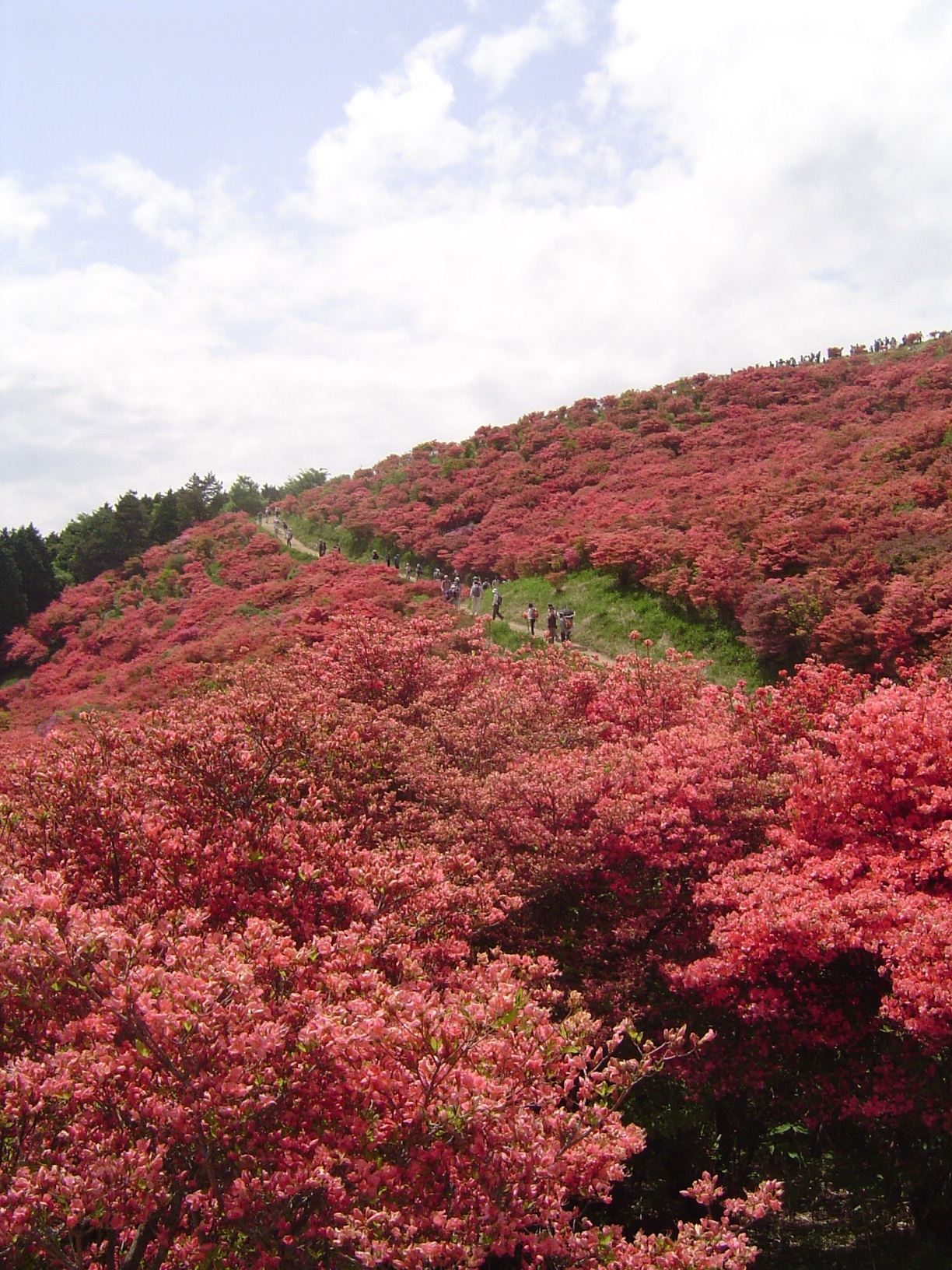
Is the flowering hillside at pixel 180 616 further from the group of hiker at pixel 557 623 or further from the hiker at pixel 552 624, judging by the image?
the hiker at pixel 552 624

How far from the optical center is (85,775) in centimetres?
675

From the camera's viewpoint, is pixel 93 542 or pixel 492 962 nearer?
pixel 492 962

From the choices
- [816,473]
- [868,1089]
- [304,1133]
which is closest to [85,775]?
[304,1133]

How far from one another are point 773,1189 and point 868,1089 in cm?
258

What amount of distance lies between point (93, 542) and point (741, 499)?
111ft

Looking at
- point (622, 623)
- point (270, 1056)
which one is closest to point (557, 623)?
point (622, 623)

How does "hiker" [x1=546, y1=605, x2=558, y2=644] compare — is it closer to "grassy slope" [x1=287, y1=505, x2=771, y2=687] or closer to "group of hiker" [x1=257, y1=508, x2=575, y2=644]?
"group of hiker" [x1=257, y1=508, x2=575, y2=644]

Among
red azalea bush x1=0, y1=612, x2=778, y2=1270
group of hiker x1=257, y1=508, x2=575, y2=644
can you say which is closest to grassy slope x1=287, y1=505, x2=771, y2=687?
group of hiker x1=257, y1=508, x2=575, y2=644

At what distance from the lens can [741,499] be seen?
22672 mm

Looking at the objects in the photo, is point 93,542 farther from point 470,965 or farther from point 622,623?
point 470,965

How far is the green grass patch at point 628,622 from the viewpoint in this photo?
1695 centimetres

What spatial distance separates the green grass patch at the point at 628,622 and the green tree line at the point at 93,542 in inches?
1037

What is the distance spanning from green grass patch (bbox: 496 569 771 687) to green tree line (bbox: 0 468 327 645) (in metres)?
26.3

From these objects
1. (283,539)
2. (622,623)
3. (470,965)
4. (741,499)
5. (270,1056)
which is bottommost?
(470,965)
